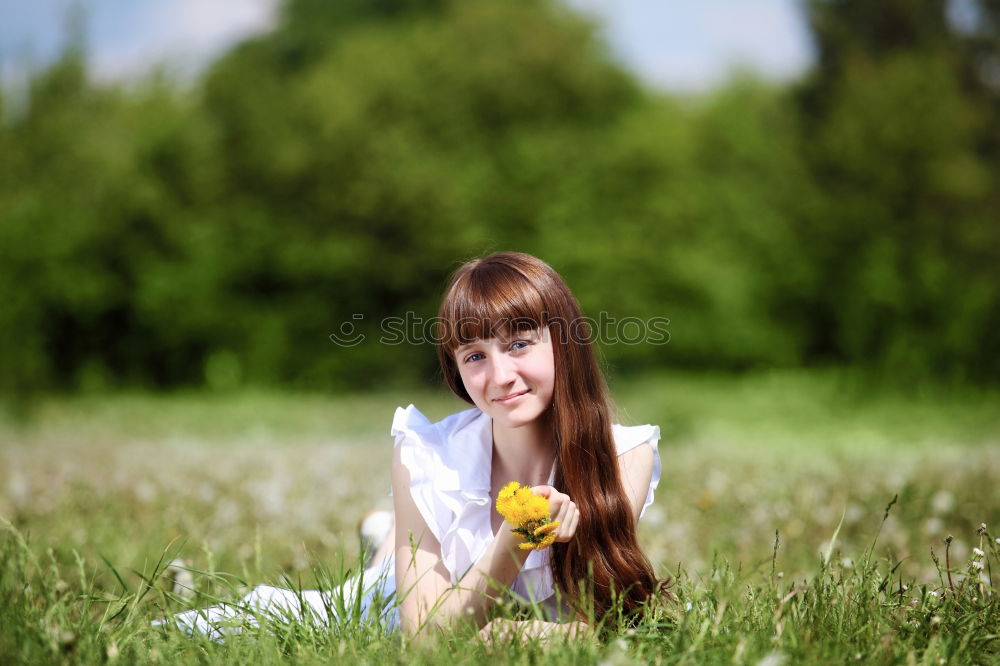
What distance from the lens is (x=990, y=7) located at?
81.7 feet

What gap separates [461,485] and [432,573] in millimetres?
246

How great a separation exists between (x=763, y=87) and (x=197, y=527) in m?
27.8

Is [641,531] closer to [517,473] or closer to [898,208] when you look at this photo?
[517,473]

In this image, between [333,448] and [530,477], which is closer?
[530,477]

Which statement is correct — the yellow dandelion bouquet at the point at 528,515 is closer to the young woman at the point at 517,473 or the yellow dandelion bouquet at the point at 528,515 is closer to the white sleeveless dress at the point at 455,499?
the young woman at the point at 517,473

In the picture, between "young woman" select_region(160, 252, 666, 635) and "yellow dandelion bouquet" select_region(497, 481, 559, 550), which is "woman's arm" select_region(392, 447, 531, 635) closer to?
"young woman" select_region(160, 252, 666, 635)

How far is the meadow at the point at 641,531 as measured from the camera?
2141 mm

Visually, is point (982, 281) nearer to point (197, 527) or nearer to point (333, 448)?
point (333, 448)

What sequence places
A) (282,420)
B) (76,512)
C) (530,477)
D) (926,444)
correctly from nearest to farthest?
(530,477) < (76,512) < (926,444) < (282,420)

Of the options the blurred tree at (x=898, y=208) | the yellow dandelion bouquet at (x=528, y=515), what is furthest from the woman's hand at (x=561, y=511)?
the blurred tree at (x=898, y=208)

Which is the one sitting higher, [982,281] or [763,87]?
[763,87]

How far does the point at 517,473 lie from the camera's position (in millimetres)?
2701

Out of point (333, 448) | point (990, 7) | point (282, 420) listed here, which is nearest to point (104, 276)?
point (282, 420)

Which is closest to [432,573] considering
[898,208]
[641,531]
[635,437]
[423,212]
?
[635,437]
